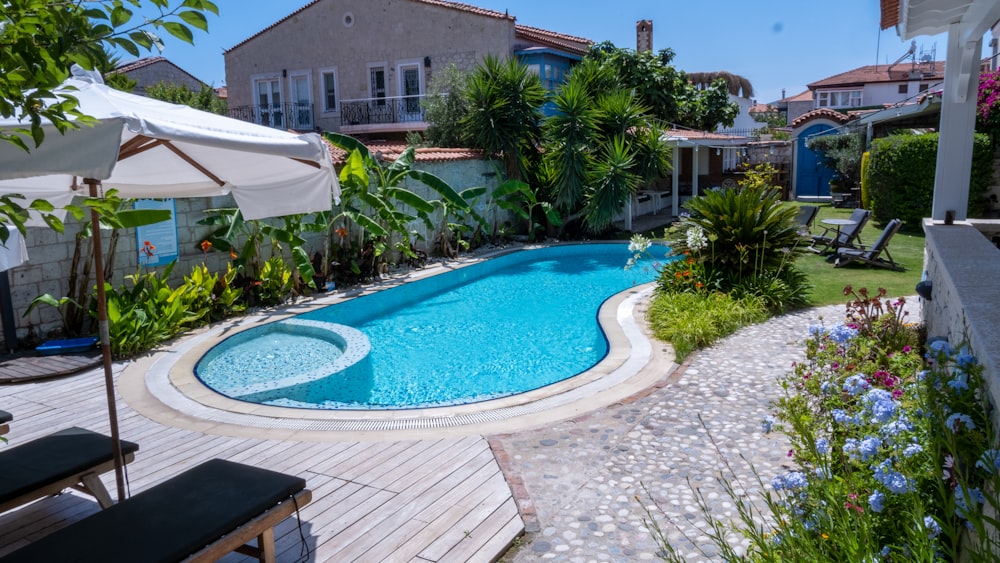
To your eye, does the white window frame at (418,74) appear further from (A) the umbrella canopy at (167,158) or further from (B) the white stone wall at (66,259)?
(A) the umbrella canopy at (167,158)

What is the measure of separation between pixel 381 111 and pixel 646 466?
2531 centimetres

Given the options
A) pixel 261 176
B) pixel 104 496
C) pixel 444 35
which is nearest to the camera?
pixel 104 496

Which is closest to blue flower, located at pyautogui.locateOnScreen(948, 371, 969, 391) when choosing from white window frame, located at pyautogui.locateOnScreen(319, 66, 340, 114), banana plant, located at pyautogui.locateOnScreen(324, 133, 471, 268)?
banana plant, located at pyautogui.locateOnScreen(324, 133, 471, 268)

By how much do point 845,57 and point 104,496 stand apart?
10530 centimetres

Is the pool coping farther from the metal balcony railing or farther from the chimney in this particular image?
the chimney

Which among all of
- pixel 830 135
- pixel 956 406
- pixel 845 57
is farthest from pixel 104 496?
pixel 845 57

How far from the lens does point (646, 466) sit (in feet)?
18.1

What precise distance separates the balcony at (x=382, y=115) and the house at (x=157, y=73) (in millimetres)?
11683

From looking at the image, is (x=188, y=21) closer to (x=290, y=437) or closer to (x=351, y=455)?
(x=351, y=455)

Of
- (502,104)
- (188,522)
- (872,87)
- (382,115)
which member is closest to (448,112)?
(502,104)

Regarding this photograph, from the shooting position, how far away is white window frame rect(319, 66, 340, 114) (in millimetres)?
29670

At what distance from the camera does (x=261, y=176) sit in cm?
584

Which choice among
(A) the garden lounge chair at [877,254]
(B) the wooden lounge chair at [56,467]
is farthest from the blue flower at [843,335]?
(A) the garden lounge chair at [877,254]

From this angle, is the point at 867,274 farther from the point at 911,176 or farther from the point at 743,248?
the point at 911,176
